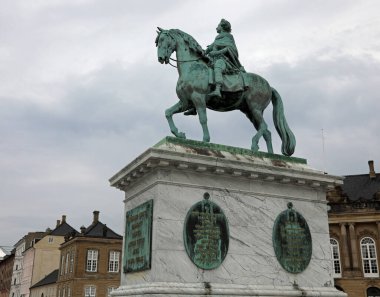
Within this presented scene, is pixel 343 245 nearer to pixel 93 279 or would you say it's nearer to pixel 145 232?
pixel 93 279

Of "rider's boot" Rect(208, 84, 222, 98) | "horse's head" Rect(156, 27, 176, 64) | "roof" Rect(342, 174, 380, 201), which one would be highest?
"roof" Rect(342, 174, 380, 201)

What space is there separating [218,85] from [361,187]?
52170 mm

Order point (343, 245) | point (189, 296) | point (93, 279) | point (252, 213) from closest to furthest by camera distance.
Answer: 1. point (189, 296)
2. point (252, 213)
3. point (343, 245)
4. point (93, 279)

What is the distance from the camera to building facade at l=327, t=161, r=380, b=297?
169ft

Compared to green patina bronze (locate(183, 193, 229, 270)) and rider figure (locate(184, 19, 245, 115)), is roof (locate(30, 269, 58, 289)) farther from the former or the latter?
green patina bronze (locate(183, 193, 229, 270))

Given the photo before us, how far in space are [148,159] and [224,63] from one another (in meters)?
3.48

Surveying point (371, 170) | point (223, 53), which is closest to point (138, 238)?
point (223, 53)

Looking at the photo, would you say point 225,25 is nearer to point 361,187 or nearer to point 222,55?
point 222,55

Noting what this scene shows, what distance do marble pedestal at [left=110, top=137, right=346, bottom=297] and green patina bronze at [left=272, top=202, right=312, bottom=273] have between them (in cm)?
12

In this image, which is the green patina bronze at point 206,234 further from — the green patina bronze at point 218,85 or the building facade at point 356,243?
the building facade at point 356,243

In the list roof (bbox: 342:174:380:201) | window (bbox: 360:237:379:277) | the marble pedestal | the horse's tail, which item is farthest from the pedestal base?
roof (bbox: 342:174:380:201)

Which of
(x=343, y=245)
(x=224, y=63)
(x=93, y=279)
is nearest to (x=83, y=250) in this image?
(x=93, y=279)

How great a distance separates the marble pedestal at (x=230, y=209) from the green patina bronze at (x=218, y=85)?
0.91 metres

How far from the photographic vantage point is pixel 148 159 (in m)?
8.91
